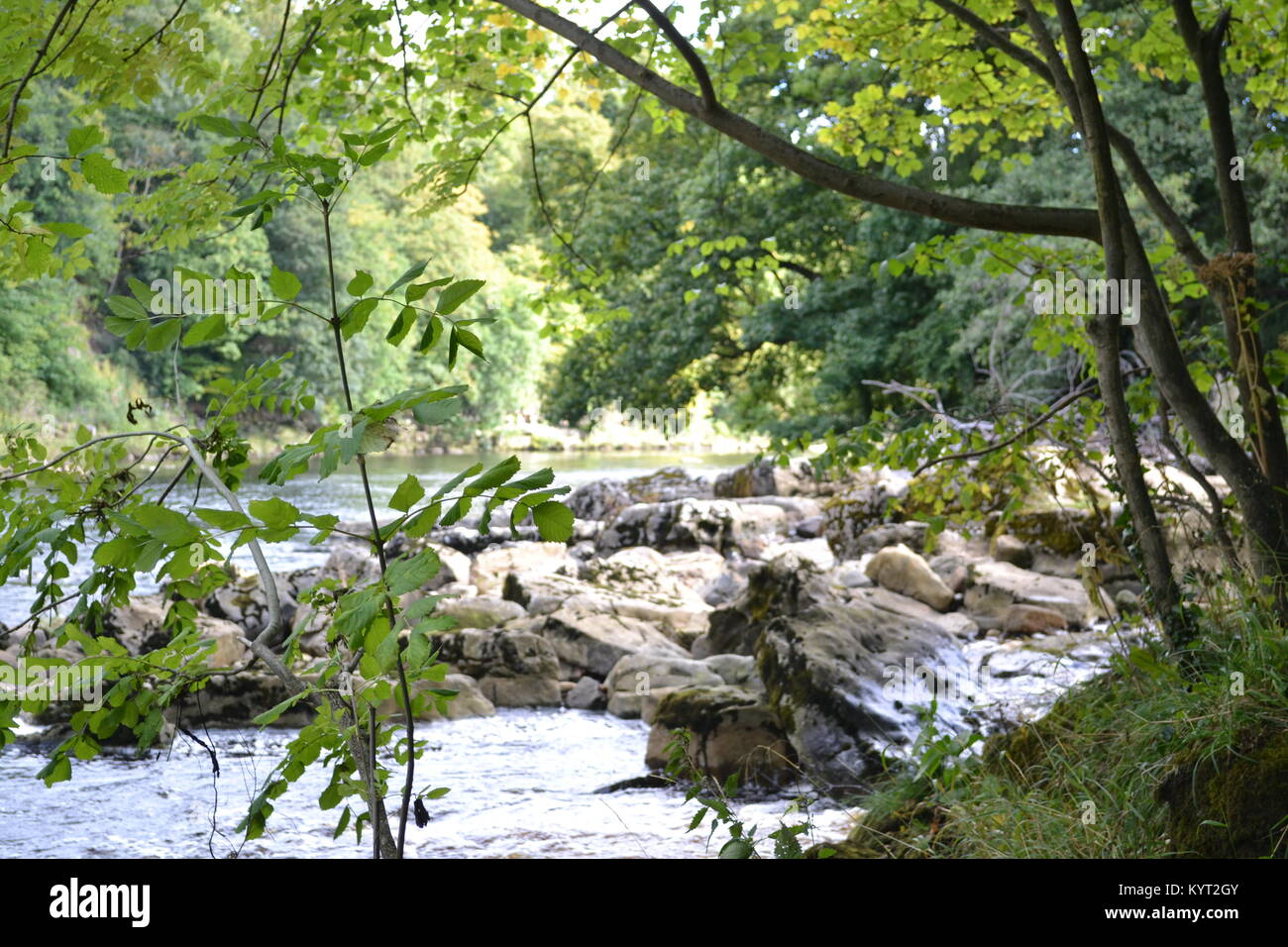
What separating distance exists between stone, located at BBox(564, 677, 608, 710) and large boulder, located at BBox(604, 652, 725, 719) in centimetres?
8

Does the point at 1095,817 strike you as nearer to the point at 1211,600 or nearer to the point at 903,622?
the point at 1211,600

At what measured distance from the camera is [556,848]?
17.3 ft

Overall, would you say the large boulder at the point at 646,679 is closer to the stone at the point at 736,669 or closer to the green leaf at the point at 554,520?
the stone at the point at 736,669

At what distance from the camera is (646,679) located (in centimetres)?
778

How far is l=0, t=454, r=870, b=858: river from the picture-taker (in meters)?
5.29

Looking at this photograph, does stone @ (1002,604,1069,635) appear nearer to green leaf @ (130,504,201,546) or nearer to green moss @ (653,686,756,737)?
green moss @ (653,686,756,737)

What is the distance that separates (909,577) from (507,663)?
3.88 m

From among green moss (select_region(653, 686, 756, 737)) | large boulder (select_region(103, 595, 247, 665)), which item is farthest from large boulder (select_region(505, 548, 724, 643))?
green moss (select_region(653, 686, 756, 737))

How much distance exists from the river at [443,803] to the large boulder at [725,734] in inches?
8.9

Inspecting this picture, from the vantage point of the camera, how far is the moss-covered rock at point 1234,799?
277 cm

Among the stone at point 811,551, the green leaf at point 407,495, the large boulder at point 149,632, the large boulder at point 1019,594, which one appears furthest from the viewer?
the stone at point 811,551

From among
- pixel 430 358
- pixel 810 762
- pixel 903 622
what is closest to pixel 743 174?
pixel 903 622

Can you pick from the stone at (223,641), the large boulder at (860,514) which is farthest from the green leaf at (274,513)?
the large boulder at (860,514)

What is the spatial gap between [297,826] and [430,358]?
36236 mm
